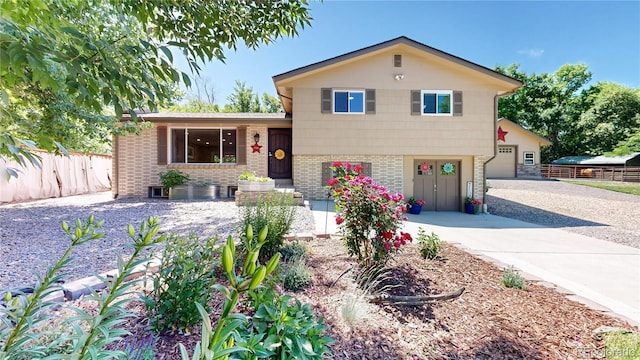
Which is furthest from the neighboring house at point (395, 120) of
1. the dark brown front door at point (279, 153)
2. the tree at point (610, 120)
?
the tree at point (610, 120)

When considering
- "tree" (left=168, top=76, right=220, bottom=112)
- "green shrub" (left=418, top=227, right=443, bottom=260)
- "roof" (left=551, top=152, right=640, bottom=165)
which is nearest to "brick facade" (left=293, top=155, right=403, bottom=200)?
"green shrub" (left=418, top=227, right=443, bottom=260)

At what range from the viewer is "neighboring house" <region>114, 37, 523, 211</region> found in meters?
9.98

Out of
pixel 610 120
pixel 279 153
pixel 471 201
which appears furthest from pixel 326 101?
pixel 610 120

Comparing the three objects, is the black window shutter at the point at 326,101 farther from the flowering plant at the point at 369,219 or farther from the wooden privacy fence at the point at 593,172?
the wooden privacy fence at the point at 593,172

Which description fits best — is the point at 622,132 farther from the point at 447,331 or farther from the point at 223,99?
the point at 223,99

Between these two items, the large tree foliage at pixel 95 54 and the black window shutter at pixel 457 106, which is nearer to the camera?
the large tree foliage at pixel 95 54

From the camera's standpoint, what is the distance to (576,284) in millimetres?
3711

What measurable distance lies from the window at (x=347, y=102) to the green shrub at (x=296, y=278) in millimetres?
7988

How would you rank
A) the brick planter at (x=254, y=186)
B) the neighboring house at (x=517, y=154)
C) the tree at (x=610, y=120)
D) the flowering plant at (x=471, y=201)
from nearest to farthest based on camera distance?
the brick planter at (x=254, y=186) → the flowering plant at (x=471, y=201) → the neighboring house at (x=517, y=154) → the tree at (x=610, y=120)

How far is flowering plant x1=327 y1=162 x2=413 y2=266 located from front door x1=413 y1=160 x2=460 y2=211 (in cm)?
759

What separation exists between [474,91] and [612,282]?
814cm

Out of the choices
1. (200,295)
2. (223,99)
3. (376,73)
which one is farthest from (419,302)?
(223,99)

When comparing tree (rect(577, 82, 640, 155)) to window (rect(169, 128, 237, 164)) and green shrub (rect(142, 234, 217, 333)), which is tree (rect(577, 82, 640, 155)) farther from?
green shrub (rect(142, 234, 217, 333))

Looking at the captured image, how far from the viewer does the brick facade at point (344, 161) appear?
10.3 m
